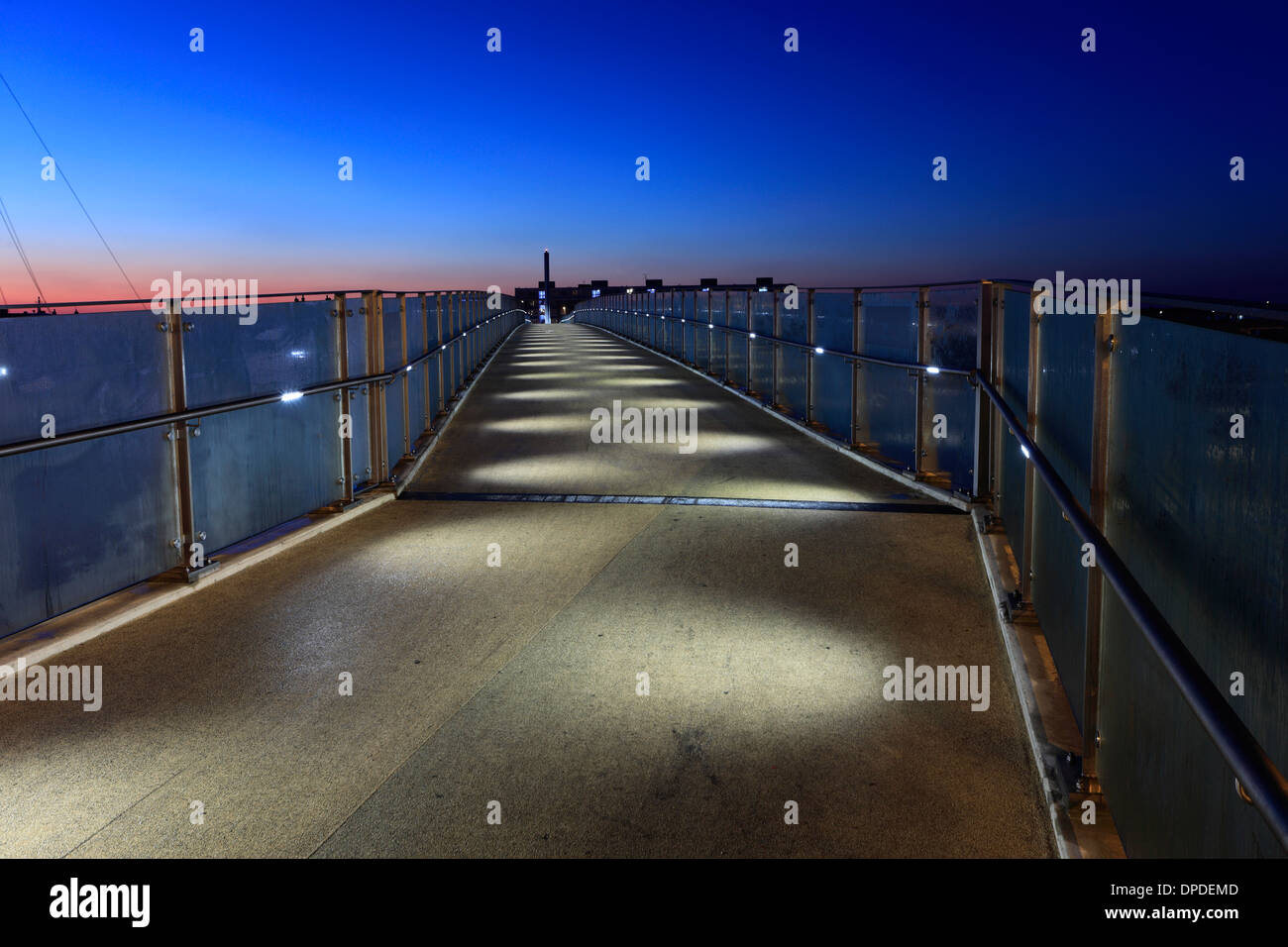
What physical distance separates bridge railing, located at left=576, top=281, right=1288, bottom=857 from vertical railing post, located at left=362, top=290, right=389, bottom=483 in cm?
479

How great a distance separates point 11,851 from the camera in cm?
303

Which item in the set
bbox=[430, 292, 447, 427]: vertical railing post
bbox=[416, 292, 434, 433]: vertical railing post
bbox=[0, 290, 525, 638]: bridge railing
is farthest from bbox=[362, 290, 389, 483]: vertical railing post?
bbox=[430, 292, 447, 427]: vertical railing post

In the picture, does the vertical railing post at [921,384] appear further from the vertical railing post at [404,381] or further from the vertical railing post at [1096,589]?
the vertical railing post at [1096,589]

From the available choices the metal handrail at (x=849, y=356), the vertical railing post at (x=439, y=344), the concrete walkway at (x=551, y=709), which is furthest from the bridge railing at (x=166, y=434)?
the vertical railing post at (x=439, y=344)

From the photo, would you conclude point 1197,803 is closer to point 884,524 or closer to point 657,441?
point 884,524

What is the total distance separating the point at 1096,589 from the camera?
3.34 m

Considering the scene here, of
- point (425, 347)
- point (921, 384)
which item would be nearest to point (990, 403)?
point (921, 384)

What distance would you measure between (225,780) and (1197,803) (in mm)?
2819

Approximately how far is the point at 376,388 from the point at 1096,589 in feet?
21.4

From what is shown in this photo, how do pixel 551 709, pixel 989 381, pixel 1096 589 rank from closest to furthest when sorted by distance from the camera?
pixel 1096 589 → pixel 551 709 → pixel 989 381

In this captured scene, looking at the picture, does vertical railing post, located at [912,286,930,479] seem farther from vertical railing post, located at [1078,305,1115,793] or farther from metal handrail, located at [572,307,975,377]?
vertical railing post, located at [1078,305,1115,793]

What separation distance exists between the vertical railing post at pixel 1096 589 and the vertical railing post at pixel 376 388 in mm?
6305

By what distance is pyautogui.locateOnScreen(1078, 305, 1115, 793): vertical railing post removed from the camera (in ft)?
10.8

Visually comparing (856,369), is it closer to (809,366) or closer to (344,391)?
(809,366)
